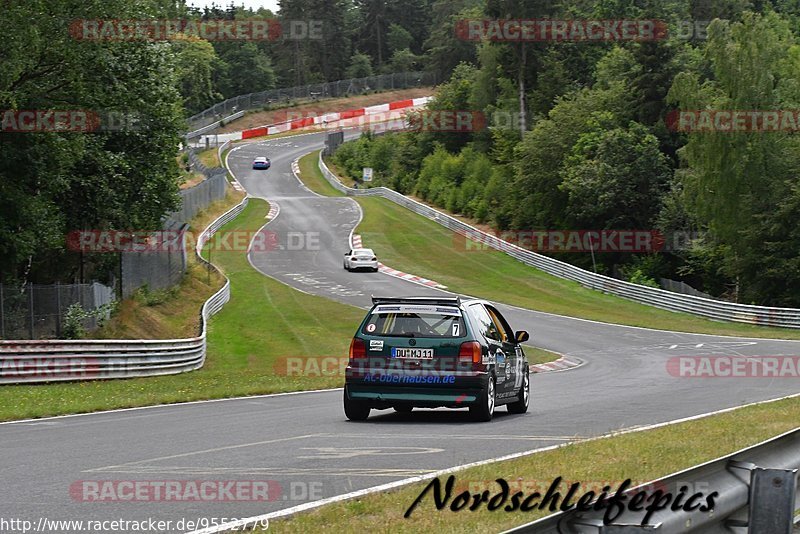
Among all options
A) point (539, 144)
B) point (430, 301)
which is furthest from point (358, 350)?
point (539, 144)

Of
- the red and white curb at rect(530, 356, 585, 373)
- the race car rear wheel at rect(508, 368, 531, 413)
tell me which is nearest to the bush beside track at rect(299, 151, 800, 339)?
the red and white curb at rect(530, 356, 585, 373)

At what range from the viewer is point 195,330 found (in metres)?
37.9

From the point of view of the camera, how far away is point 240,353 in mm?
34031

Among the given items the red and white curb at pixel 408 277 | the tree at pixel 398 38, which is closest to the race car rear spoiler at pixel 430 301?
the red and white curb at pixel 408 277

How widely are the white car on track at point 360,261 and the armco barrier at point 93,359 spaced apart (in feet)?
83.1

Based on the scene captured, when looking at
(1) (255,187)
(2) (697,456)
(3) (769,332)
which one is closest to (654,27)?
(3) (769,332)

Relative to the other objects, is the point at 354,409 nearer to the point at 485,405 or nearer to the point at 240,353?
the point at 485,405

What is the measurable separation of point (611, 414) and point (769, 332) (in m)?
28.8

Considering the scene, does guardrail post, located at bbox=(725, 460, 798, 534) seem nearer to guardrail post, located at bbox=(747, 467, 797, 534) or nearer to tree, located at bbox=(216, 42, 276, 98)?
guardrail post, located at bbox=(747, 467, 797, 534)

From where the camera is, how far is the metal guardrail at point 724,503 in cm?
462

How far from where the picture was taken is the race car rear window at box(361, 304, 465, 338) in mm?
14266

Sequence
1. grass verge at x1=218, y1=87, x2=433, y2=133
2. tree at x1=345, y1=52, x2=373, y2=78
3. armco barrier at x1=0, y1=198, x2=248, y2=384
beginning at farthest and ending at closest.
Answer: tree at x1=345, y1=52, x2=373, y2=78
grass verge at x1=218, y1=87, x2=433, y2=133
armco barrier at x1=0, y1=198, x2=248, y2=384

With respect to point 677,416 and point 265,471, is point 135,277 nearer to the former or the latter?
point 677,416

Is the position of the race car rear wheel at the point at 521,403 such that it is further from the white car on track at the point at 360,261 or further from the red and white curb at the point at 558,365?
the white car on track at the point at 360,261
